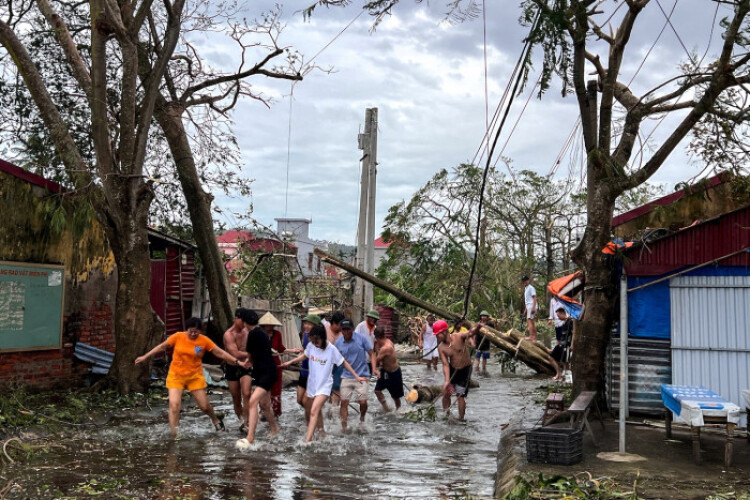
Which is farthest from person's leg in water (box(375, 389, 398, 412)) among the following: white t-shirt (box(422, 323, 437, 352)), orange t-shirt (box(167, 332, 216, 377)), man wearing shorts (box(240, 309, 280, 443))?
white t-shirt (box(422, 323, 437, 352))

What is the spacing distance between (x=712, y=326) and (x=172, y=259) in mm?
12365

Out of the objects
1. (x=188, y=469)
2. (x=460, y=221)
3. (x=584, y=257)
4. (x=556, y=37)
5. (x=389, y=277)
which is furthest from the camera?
(x=389, y=277)

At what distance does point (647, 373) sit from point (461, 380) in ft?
9.68

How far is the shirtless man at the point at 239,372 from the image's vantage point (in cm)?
1094

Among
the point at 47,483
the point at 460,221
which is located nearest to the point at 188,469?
the point at 47,483

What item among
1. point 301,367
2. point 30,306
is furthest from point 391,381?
point 30,306

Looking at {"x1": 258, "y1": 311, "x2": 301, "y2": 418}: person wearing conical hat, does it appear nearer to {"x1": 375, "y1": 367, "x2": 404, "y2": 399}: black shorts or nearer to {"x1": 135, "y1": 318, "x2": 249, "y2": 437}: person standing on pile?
{"x1": 135, "y1": 318, "x2": 249, "y2": 437}: person standing on pile

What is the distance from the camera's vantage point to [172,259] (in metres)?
18.3

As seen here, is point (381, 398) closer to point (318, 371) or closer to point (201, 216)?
point (318, 371)

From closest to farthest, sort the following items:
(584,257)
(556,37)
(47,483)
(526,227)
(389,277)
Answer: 1. (47,483)
2. (556,37)
3. (584,257)
4. (389,277)
5. (526,227)

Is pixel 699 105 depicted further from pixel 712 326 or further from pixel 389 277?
pixel 389 277

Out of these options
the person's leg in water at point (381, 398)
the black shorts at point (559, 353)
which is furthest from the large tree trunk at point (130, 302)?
the black shorts at point (559, 353)

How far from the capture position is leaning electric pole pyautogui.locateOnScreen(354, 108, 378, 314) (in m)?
19.5

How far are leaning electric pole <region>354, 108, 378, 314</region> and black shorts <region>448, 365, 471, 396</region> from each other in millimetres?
7119
